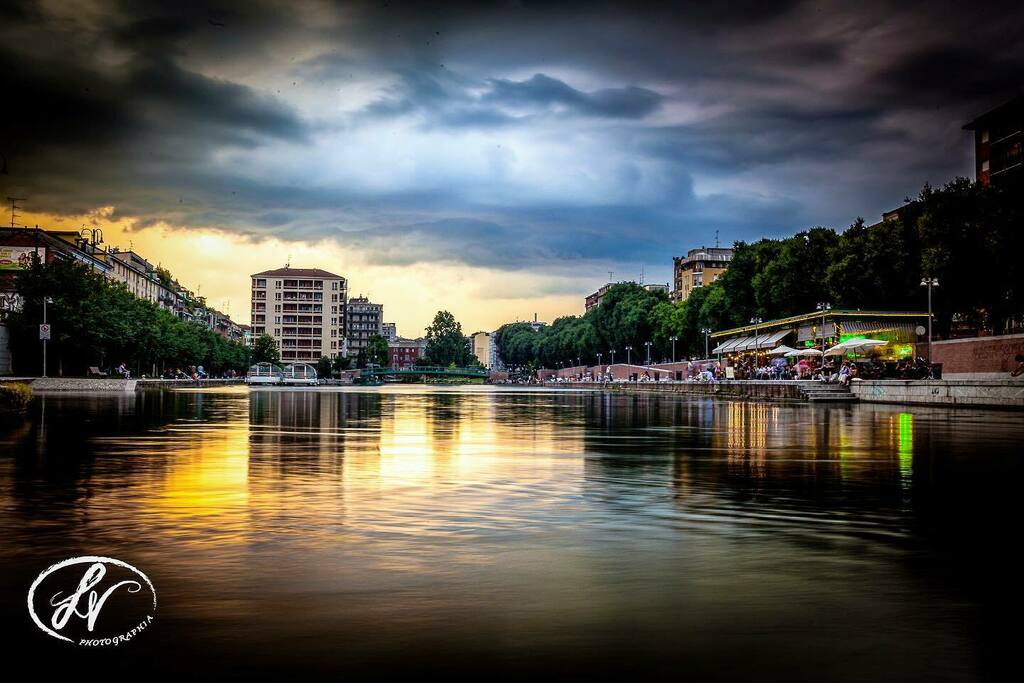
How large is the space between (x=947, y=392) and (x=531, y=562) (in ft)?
148

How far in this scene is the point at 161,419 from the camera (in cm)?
3033

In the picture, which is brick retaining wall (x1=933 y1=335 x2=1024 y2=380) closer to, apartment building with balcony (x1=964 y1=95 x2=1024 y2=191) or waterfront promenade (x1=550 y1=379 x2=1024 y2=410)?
waterfront promenade (x1=550 y1=379 x2=1024 y2=410)

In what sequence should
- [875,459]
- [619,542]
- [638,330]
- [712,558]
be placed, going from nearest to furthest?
[712,558], [619,542], [875,459], [638,330]

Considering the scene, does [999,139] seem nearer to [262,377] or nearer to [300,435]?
[300,435]

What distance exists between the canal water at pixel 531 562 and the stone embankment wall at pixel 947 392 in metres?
30.3

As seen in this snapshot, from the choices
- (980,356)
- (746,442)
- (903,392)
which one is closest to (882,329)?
(980,356)

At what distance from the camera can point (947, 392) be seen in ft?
154

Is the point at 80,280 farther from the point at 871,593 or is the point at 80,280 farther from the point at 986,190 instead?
the point at 871,593

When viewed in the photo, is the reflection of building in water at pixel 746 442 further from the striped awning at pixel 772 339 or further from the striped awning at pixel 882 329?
the striped awning at pixel 772 339

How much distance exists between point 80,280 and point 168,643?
3336 inches

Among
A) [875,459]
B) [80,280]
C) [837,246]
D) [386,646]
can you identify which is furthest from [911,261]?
[386,646]

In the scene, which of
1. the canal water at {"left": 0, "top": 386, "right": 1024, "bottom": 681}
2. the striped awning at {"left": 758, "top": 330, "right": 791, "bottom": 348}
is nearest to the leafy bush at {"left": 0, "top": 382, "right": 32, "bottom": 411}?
the canal water at {"left": 0, "top": 386, "right": 1024, "bottom": 681}

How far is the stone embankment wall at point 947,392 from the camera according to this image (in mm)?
42688

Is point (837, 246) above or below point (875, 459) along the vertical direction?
above
